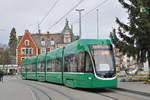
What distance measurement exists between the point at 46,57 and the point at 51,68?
114 inches

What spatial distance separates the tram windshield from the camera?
1599cm

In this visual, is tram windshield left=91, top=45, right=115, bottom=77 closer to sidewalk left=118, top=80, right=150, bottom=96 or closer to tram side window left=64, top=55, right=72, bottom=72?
sidewalk left=118, top=80, right=150, bottom=96

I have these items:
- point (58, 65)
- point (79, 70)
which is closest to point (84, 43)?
point (79, 70)

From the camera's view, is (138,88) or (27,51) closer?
(138,88)

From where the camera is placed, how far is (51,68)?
24.9 metres

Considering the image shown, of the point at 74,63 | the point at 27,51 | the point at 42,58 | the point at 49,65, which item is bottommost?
the point at 49,65

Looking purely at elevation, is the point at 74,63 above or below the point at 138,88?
above

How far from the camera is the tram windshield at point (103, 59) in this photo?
1599 centimetres

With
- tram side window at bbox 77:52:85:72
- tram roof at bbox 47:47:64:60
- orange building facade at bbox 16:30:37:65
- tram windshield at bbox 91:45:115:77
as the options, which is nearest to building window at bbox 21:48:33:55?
orange building facade at bbox 16:30:37:65

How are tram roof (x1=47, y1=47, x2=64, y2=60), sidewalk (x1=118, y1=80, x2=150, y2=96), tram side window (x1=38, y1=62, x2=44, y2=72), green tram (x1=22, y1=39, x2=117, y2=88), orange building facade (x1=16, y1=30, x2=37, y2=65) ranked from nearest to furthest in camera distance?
sidewalk (x1=118, y1=80, x2=150, y2=96)
green tram (x1=22, y1=39, x2=117, y2=88)
tram roof (x1=47, y1=47, x2=64, y2=60)
tram side window (x1=38, y1=62, x2=44, y2=72)
orange building facade (x1=16, y1=30, x2=37, y2=65)

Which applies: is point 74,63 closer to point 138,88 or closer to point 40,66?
point 138,88

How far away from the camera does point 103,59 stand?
1625 cm

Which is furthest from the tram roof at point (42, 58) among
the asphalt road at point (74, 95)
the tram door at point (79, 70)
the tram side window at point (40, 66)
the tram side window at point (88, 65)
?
the tram side window at point (88, 65)

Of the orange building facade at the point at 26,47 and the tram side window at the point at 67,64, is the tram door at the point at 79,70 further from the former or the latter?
the orange building facade at the point at 26,47
